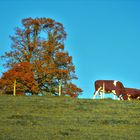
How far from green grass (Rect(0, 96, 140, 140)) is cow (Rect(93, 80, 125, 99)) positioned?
57.3 ft


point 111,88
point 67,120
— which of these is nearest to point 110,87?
point 111,88

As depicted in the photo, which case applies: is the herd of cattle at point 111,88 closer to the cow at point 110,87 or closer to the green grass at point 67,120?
the cow at point 110,87

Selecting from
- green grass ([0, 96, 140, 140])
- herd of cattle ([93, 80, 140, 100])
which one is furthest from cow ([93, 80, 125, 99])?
green grass ([0, 96, 140, 140])

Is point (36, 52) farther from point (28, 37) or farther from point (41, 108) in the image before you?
point (41, 108)

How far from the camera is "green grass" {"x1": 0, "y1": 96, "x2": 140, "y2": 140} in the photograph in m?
16.3

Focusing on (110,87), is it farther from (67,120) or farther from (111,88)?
(67,120)

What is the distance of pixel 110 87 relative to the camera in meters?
46.3

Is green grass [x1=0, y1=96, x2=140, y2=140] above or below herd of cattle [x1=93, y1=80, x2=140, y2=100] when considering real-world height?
below

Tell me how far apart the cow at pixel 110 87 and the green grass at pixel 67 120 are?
1747 cm

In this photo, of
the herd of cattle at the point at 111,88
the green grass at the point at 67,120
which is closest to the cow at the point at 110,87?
the herd of cattle at the point at 111,88

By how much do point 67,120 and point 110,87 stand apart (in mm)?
26016

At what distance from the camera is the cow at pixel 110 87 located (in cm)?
4600

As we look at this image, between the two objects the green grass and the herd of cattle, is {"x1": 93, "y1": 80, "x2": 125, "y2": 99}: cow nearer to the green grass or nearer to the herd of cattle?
the herd of cattle

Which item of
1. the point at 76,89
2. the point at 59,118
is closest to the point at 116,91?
the point at 76,89
